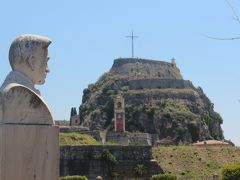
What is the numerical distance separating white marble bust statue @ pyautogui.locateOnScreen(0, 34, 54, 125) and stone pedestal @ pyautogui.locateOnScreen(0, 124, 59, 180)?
9cm

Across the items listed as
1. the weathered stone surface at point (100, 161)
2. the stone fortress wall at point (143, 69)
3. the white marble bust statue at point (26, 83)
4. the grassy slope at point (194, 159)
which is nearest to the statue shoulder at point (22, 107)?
the white marble bust statue at point (26, 83)

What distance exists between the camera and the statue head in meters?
5.70

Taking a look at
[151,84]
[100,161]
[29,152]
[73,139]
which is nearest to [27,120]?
[29,152]

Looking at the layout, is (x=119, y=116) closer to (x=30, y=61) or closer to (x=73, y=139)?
(x=73, y=139)

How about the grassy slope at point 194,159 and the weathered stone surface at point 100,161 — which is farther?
the grassy slope at point 194,159

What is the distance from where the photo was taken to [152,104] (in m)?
70.5

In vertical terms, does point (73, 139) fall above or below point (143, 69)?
below

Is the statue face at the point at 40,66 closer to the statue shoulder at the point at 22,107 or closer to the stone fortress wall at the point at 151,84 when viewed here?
the statue shoulder at the point at 22,107

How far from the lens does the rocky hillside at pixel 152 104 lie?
69.0 metres

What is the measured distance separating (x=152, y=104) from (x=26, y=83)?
2556 inches

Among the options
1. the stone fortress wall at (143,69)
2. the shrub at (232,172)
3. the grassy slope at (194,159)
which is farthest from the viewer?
the stone fortress wall at (143,69)

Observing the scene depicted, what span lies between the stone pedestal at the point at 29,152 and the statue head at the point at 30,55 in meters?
0.57

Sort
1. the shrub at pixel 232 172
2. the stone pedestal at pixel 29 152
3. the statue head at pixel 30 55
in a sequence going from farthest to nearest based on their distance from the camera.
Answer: the shrub at pixel 232 172
the statue head at pixel 30 55
the stone pedestal at pixel 29 152

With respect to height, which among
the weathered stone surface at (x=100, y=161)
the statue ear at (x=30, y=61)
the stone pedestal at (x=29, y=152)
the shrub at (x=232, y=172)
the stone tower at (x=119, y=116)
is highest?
the stone tower at (x=119, y=116)
